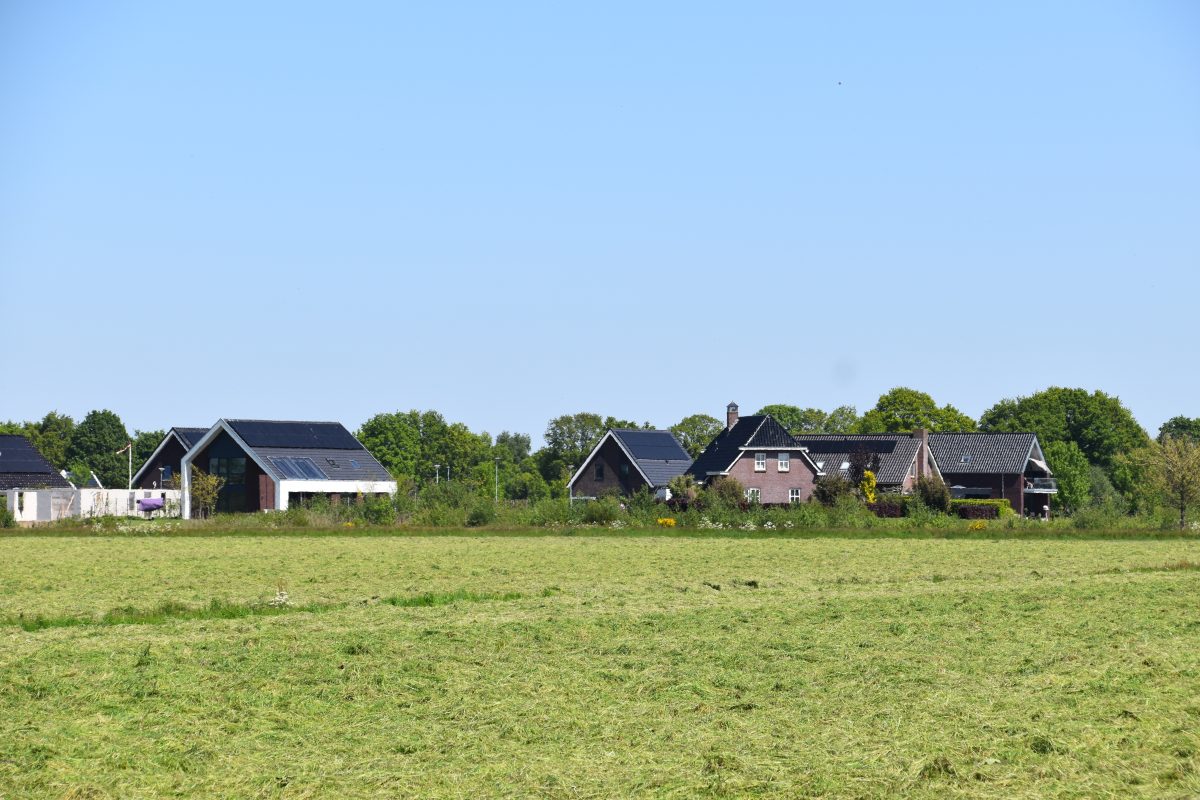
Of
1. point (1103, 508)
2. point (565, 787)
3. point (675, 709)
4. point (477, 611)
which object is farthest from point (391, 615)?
point (1103, 508)

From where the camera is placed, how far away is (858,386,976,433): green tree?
111812 millimetres

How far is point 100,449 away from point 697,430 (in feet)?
187

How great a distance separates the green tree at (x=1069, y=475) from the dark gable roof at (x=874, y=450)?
11.5 meters

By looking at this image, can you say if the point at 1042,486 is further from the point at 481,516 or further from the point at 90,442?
the point at 90,442

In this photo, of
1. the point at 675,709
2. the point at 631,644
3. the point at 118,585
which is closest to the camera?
the point at 675,709

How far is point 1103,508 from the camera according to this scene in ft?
158

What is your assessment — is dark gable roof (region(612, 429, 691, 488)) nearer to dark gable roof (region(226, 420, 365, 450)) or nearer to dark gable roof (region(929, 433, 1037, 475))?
dark gable roof (region(226, 420, 365, 450))

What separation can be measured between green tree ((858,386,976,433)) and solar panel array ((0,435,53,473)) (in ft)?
222

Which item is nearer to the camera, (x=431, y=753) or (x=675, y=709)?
(x=431, y=753)

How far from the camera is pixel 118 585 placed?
24016mm

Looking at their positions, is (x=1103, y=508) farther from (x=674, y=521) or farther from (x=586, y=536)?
(x=586, y=536)

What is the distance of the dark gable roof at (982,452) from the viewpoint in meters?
83.2

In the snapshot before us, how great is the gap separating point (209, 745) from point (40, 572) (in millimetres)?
18807

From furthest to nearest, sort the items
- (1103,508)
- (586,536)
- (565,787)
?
(1103,508) → (586,536) → (565,787)
